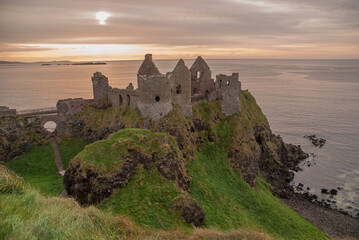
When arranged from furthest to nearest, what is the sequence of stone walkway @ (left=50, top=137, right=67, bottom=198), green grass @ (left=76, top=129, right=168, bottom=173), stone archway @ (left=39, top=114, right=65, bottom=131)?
stone archway @ (left=39, top=114, right=65, bottom=131)
stone walkway @ (left=50, top=137, right=67, bottom=198)
green grass @ (left=76, top=129, right=168, bottom=173)

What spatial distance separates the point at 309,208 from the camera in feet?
137

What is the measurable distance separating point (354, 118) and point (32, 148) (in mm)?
95855

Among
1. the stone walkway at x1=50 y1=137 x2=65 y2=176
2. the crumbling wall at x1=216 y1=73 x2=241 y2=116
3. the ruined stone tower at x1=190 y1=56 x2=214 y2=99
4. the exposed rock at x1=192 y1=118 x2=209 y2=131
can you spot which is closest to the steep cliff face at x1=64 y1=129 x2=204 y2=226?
the stone walkway at x1=50 y1=137 x2=65 y2=176

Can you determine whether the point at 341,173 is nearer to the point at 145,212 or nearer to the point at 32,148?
the point at 145,212

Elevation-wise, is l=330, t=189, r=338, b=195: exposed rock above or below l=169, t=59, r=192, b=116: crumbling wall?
below

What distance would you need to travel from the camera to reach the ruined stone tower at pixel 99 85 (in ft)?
138

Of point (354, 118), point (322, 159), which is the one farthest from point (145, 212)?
point (354, 118)

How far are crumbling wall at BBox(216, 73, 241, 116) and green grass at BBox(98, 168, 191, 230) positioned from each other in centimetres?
2297

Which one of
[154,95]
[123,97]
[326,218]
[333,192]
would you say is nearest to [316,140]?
[333,192]

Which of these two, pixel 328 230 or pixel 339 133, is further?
pixel 339 133

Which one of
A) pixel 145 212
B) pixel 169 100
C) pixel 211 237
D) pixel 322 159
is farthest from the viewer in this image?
pixel 322 159

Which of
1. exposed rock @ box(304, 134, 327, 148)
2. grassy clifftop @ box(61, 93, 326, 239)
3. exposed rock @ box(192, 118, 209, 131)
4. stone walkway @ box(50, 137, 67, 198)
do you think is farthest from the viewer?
exposed rock @ box(304, 134, 327, 148)

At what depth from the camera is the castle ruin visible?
3359cm

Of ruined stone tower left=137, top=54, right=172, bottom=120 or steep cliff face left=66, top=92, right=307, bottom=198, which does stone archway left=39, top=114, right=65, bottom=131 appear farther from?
ruined stone tower left=137, top=54, right=172, bottom=120
